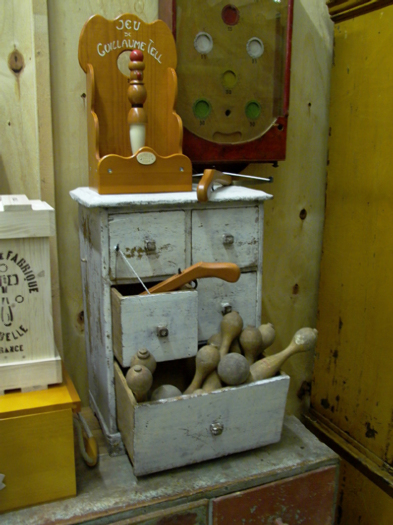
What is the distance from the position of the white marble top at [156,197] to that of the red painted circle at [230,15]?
474 mm

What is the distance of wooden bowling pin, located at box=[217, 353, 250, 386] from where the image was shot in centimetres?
103

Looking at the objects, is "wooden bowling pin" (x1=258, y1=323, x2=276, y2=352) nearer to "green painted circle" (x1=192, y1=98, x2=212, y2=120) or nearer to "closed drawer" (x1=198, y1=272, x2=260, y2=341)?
"closed drawer" (x1=198, y1=272, x2=260, y2=341)

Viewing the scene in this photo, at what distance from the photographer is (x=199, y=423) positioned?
1032 mm

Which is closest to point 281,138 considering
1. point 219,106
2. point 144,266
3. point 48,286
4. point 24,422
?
point 219,106

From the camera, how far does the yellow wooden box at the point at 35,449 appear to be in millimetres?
979

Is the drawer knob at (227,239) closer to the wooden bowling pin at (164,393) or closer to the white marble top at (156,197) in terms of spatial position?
the white marble top at (156,197)

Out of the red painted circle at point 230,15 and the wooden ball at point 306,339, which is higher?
the red painted circle at point 230,15

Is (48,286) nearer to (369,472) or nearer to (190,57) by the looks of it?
(190,57)

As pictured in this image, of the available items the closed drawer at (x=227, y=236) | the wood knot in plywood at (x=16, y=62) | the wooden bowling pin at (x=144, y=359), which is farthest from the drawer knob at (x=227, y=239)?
the wood knot in plywood at (x=16, y=62)

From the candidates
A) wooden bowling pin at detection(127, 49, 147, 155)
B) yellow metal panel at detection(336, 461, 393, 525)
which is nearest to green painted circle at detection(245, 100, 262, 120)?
wooden bowling pin at detection(127, 49, 147, 155)

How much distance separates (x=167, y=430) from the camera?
39.7 inches

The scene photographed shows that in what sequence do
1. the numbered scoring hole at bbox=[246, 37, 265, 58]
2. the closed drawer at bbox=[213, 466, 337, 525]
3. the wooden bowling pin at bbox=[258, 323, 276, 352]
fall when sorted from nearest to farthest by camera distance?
the closed drawer at bbox=[213, 466, 337, 525] < the wooden bowling pin at bbox=[258, 323, 276, 352] < the numbered scoring hole at bbox=[246, 37, 265, 58]

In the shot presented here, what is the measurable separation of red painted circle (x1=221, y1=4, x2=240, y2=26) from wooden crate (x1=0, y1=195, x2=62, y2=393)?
73cm

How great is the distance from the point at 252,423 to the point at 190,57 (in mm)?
941
